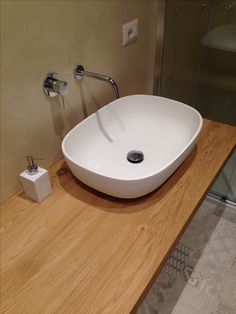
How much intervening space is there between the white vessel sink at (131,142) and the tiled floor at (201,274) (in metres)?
0.77

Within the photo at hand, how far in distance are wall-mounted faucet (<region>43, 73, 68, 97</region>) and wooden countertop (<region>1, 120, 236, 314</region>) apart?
0.30 meters

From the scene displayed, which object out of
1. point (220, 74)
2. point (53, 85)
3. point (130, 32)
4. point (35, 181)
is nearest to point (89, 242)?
point (35, 181)

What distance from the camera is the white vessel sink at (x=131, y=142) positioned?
2.89 feet

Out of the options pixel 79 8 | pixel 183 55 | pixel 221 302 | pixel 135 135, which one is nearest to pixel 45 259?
pixel 135 135

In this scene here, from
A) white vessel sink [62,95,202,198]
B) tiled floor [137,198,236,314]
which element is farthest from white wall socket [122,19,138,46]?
tiled floor [137,198,236,314]

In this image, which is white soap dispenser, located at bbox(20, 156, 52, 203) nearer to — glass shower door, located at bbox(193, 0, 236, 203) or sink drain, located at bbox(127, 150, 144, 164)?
sink drain, located at bbox(127, 150, 144, 164)

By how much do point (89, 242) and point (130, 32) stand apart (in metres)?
0.92

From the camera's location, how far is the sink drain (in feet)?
3.41

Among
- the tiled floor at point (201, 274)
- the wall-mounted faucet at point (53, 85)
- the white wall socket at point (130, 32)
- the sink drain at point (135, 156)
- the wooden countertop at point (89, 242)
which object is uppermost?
the white wall socket at point (130, 32)

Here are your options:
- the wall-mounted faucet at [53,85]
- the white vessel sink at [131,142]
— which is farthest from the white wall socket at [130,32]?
the wall-mounted faucet at [53,85]

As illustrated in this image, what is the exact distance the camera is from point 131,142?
115 centimetres

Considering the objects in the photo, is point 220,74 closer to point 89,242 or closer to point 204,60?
point 204,60

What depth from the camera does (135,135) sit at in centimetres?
118

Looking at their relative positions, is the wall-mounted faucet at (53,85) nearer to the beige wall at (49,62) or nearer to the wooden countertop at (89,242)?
the beige wall at (49,62)
